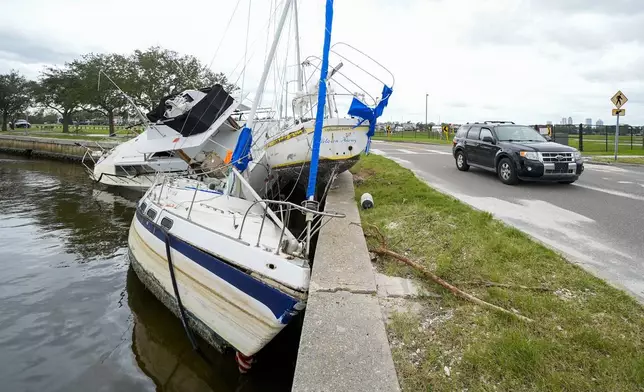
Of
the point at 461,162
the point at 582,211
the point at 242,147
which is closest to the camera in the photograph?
the point at 242,147

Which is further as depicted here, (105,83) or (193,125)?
(105,83)

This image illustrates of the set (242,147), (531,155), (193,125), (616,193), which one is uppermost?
(193,125)

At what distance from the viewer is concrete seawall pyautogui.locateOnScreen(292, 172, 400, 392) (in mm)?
3059

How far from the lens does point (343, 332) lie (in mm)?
3643

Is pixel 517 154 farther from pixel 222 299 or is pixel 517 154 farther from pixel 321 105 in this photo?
pixel 222 299

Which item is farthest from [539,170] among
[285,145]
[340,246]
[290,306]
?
[290,306]

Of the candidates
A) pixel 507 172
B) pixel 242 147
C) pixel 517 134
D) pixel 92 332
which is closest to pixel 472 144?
pixel 517 134

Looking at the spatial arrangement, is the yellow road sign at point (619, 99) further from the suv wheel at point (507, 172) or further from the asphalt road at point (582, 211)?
the suv wheel at point (507, 172)

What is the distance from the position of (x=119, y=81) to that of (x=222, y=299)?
4388cm

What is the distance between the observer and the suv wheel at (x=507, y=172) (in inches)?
441

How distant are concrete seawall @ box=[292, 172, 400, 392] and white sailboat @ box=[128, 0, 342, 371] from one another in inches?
15.2

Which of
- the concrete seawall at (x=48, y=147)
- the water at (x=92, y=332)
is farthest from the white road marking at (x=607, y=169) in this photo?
the concrete seawall at (x=48, y=147)

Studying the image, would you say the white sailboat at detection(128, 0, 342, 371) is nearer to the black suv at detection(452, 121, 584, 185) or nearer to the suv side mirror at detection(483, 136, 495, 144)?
the black suv at detection(452, 121, 584, 185)

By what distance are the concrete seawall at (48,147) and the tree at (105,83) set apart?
789 centimetres
